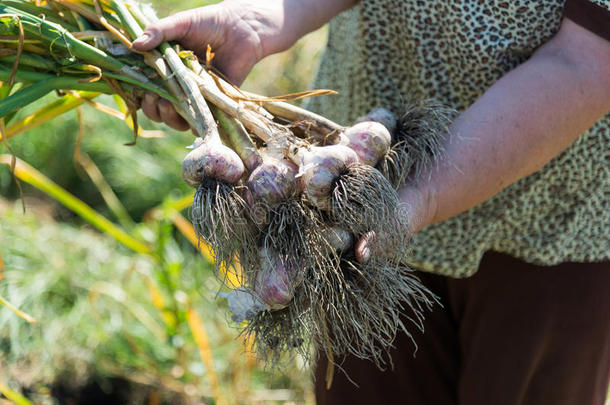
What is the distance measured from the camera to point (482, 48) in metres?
1.05

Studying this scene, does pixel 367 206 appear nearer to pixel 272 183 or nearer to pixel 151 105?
pixel 272 183

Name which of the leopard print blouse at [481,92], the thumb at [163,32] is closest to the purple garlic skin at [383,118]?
the leopard print blouse at [481,92]

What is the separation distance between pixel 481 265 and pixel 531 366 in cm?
21

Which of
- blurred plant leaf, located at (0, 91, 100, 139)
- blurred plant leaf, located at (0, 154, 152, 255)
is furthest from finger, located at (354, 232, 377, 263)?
blurred plant leaf, located at (0, 154, 152, 255)

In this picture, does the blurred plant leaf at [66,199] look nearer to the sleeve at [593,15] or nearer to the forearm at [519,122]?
the forearm at [519,122]

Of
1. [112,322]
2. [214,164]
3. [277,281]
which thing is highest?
[214,164]

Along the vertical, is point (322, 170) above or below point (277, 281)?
above

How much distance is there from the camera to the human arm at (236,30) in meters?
1.07

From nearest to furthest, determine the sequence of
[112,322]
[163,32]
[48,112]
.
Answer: [163,32] → [48,112] → [112,322]

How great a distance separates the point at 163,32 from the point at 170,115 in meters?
0.14

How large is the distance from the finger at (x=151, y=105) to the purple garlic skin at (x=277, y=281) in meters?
0.39

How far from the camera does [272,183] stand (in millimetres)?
846

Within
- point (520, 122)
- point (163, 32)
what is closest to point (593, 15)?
point (520, 122)

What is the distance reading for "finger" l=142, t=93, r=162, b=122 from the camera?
1.07 meters
